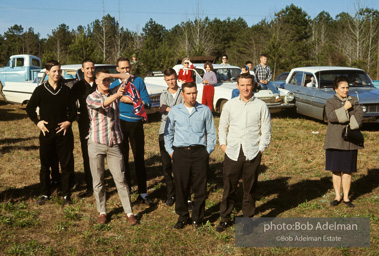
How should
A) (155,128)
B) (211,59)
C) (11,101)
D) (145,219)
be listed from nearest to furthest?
(145,219) < (155,128) < (11,101) < (211,59)

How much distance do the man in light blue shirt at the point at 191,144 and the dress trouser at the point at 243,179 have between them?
277 millimetres

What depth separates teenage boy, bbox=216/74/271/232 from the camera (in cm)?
473

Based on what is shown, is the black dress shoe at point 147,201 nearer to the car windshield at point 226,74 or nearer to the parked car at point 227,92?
the parked car at point 227,92

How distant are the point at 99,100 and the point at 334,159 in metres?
3.53

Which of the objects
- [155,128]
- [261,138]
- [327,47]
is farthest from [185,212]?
[327,47]

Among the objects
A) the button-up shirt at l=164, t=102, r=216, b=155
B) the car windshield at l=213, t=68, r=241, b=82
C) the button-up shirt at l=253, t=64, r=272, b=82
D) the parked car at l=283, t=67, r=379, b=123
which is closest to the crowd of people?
the button-up shirt at l=164, t=102, r=216, b=155

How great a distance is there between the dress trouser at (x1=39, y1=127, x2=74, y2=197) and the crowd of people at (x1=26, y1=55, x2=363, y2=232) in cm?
1

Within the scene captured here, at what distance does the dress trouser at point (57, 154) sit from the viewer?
5824mm

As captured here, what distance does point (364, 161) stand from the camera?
8.30 meters

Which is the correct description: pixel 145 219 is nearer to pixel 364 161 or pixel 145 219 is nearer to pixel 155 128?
pixel 364 161

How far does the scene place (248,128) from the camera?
4730 mm

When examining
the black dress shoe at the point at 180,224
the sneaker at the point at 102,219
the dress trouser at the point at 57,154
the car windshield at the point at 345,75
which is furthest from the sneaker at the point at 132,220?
the car windshield at the point at 345,75

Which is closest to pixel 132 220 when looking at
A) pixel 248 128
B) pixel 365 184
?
pixel 248 128

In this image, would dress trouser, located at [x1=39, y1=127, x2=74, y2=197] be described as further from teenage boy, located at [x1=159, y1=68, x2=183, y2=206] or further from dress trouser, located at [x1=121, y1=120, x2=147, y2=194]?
teenage boy, located at [x1=159, y1=68, x2=183, y2=206]
